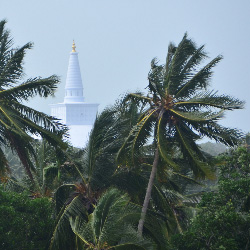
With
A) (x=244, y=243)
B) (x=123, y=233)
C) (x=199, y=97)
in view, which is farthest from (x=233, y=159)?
(x=123, y=233)

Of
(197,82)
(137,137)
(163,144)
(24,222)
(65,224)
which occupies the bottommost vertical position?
(65,224)

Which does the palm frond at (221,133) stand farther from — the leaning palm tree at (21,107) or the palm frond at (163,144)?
the leaning palm tree at (21,107)

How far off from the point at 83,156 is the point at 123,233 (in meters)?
9.05

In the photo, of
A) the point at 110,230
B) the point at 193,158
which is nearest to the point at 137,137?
the point at 193,158

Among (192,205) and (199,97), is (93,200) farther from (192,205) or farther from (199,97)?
(192,205)

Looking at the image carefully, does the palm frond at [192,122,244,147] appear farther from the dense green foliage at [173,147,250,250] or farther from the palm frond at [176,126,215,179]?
the dense green foliage at [173,147,250,250]

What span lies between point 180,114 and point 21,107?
6.41m

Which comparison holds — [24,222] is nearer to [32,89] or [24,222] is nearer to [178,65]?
[32,89]

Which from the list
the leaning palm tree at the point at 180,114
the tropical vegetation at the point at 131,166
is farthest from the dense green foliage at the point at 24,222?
the leaning palm tree at the point at 180,114

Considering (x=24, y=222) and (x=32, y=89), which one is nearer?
(x=32, y=89)

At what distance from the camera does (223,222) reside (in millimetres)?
34531

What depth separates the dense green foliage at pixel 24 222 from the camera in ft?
125

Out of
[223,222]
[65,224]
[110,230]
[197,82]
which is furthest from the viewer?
[197,82]

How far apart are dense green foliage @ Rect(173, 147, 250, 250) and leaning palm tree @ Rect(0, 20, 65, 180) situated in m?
5.98
